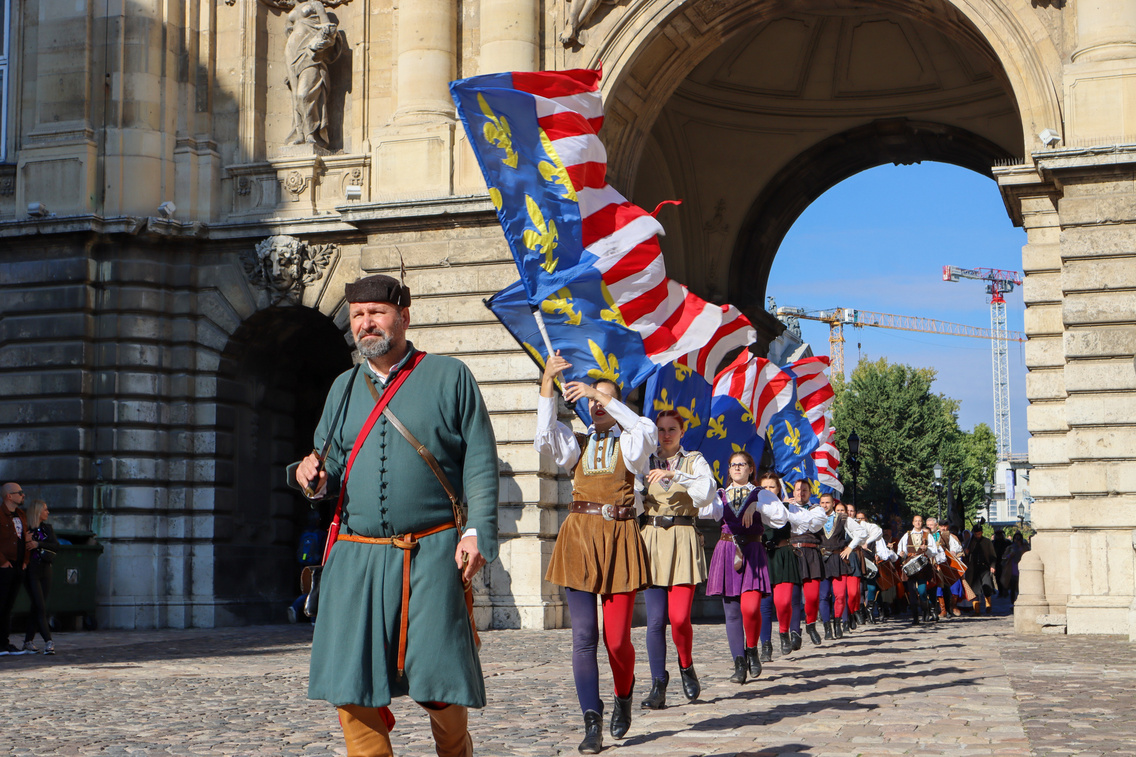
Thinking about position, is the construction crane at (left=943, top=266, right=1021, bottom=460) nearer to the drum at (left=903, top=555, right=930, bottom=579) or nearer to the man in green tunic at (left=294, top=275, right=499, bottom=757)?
the drum at (left=903, top=555, right=930, bottom=579)

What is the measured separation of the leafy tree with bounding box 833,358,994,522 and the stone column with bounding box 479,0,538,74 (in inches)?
1803

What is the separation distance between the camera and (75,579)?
64.3 feet

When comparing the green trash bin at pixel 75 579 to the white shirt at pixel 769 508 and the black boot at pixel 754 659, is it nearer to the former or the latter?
the black boot at pixel 754 659

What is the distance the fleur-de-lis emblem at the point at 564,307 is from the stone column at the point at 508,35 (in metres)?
11.4

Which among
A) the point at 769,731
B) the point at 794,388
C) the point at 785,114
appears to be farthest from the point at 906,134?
the point at 769,731

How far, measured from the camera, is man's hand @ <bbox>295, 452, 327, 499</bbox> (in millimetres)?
5195

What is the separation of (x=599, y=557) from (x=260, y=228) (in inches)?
560

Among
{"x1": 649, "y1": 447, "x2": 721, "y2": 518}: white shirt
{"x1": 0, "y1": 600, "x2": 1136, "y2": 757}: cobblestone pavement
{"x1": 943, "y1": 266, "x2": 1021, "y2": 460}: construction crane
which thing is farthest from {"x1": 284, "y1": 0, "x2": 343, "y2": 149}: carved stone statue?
{"x1": 943, "y1": 266, "x2": 1021, "y2": 460}: construction crane

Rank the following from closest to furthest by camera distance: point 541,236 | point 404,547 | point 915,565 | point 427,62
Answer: point 404,547
point 541,236
point 427,62
point 915,565

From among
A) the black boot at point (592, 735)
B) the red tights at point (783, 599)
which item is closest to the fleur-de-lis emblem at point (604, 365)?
the black boot at point (592, 735)

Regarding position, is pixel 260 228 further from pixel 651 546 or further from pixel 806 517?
pixel 651 546

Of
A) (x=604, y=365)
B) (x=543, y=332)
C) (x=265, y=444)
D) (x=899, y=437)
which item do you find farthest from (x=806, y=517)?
(x=899, y=437)

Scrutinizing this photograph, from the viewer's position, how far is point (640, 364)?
954cm

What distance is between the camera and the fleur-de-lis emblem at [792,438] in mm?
18406
